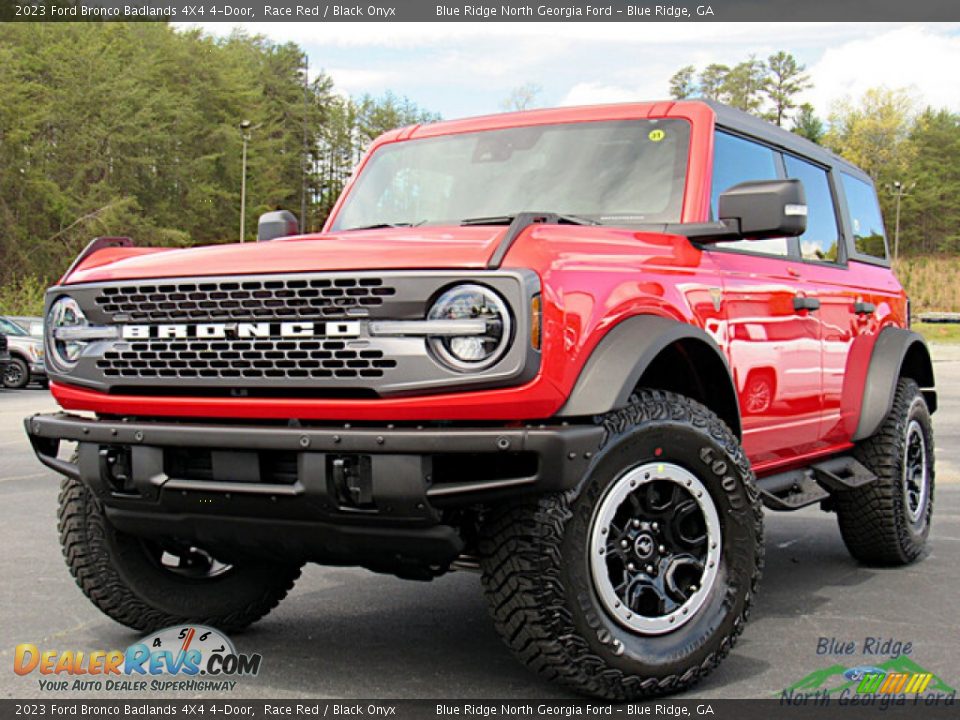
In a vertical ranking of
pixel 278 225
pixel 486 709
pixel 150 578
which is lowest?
pixel 486 709

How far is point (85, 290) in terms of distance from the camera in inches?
163

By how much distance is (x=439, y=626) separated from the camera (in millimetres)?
5020

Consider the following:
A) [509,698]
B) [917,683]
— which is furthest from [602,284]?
[917,683]

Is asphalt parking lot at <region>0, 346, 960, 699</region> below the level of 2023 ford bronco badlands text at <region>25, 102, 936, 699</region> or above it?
below

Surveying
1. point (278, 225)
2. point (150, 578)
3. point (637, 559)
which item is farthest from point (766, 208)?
point (150, 578)

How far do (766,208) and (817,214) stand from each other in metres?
2.06

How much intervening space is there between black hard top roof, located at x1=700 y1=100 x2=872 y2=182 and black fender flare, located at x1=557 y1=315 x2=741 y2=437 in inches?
57.5

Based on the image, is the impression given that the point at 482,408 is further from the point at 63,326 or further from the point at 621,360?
the point at 63,326

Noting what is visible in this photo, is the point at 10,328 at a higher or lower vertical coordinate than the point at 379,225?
lower

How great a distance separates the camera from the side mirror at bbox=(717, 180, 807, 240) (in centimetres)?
440

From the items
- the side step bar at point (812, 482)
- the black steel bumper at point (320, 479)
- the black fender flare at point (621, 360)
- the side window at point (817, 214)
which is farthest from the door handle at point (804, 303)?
the black steel bumper at point (320, 479)

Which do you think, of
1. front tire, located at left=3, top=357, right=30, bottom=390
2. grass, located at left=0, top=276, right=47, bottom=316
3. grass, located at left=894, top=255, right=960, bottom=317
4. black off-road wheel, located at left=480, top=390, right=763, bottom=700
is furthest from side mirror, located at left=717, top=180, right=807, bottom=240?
grass, located at left=894, top=255, right=960, bottom=317

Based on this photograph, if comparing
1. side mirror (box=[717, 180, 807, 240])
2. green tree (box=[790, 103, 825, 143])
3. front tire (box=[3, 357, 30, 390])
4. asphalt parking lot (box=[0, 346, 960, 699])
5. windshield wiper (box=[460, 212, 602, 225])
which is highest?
green tree (box=[790, 103, 825, 143])

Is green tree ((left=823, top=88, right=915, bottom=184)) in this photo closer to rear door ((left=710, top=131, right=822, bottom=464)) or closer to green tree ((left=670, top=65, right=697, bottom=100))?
green tree ((left=670, top=65, right=697, bottom=100))
